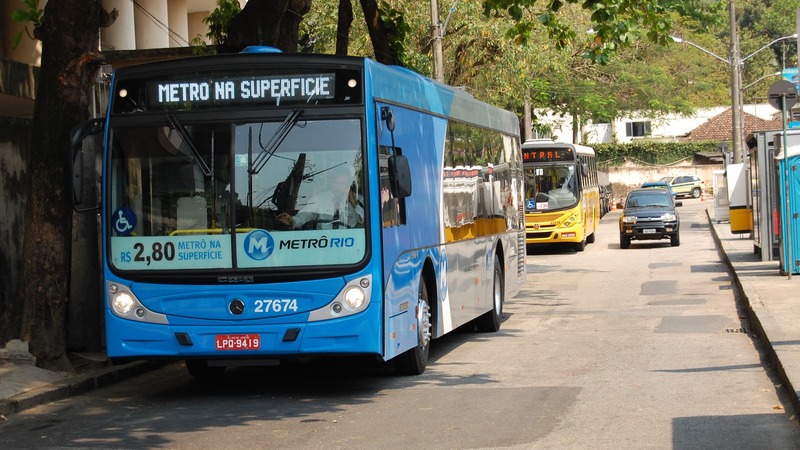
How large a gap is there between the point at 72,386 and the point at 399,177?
3.73 metres

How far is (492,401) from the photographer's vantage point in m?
10.2

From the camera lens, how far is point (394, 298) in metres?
10.7

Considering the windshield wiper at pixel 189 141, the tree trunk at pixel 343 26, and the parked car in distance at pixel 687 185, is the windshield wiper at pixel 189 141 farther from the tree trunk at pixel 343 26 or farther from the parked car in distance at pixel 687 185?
the parked car in distance at pixel 687 185

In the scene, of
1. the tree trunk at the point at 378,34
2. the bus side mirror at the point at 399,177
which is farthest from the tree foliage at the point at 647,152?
the bus side mirror at the point at 399,177

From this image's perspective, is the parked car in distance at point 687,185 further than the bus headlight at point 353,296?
Yes

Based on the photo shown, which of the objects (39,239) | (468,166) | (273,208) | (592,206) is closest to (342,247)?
(273,208)

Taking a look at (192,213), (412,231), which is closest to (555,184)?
(412,231)

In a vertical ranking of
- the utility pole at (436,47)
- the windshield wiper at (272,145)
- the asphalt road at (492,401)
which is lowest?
the asphalt road at (492,401)

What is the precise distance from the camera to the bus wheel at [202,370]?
1204cm

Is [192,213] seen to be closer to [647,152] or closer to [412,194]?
[412,194]

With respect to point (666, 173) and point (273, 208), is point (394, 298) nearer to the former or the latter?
point (273, 208)

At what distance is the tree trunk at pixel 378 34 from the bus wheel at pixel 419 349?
953cm

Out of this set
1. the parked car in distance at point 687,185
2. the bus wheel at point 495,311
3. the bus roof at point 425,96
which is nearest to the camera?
the bus roof at point 425,96

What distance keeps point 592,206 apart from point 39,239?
28.0m
